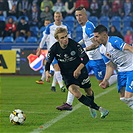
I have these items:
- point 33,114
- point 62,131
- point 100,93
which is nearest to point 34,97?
point 100,93

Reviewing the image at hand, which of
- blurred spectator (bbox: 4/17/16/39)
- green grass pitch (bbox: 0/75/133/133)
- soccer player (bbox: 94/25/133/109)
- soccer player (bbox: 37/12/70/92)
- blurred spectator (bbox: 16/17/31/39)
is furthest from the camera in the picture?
blurred spectator (bbox: 4/17/16/39)

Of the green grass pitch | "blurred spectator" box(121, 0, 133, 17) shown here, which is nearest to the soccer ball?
the green grass pitch

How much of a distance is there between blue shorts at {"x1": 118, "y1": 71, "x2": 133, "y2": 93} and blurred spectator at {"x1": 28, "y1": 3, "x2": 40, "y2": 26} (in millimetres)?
16384

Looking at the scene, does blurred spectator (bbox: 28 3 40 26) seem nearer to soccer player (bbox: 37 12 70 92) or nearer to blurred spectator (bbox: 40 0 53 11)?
blurred spectator (bbox: 40 0 53 11)

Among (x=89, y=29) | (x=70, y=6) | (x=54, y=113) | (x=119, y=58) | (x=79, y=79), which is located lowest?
(x=70, y=6)

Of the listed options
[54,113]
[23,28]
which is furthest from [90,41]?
[23,28]

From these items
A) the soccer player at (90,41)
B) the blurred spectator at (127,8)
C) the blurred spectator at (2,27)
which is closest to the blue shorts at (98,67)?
the soccer player at (90,41)

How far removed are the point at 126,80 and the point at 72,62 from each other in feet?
4.11

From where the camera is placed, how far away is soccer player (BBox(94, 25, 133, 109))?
403 inches

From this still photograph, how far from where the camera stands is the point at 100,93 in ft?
55.0

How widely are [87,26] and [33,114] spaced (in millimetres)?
2986

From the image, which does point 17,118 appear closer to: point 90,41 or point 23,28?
point 90,41

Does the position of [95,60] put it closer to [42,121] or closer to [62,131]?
[42,121]

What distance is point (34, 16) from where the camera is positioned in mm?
26797
